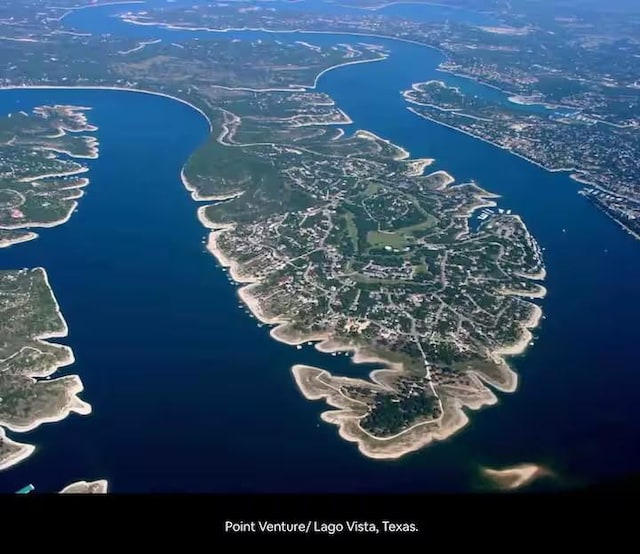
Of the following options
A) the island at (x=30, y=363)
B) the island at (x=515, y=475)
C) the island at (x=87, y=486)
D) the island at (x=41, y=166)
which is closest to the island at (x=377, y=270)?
the island at (x=515, y=475)

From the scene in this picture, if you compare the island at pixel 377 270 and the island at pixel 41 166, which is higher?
the island at pixel 377 270

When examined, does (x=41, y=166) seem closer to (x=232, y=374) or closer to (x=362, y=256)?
(x=362, y=256)

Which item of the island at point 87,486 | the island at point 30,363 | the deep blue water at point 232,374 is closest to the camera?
the island at point 87,486

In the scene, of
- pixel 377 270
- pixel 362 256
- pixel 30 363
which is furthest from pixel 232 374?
pixel 362 256

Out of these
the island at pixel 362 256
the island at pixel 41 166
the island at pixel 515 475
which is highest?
the island at pixel 515 475

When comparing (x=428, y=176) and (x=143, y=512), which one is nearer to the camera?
(x=143, y=512)

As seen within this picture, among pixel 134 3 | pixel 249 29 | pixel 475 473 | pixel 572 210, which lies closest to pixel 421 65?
pixel 249 29

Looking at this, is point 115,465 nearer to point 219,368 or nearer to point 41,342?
point 219,368

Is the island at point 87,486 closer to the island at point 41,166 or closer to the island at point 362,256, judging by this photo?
the island at point 362,256
